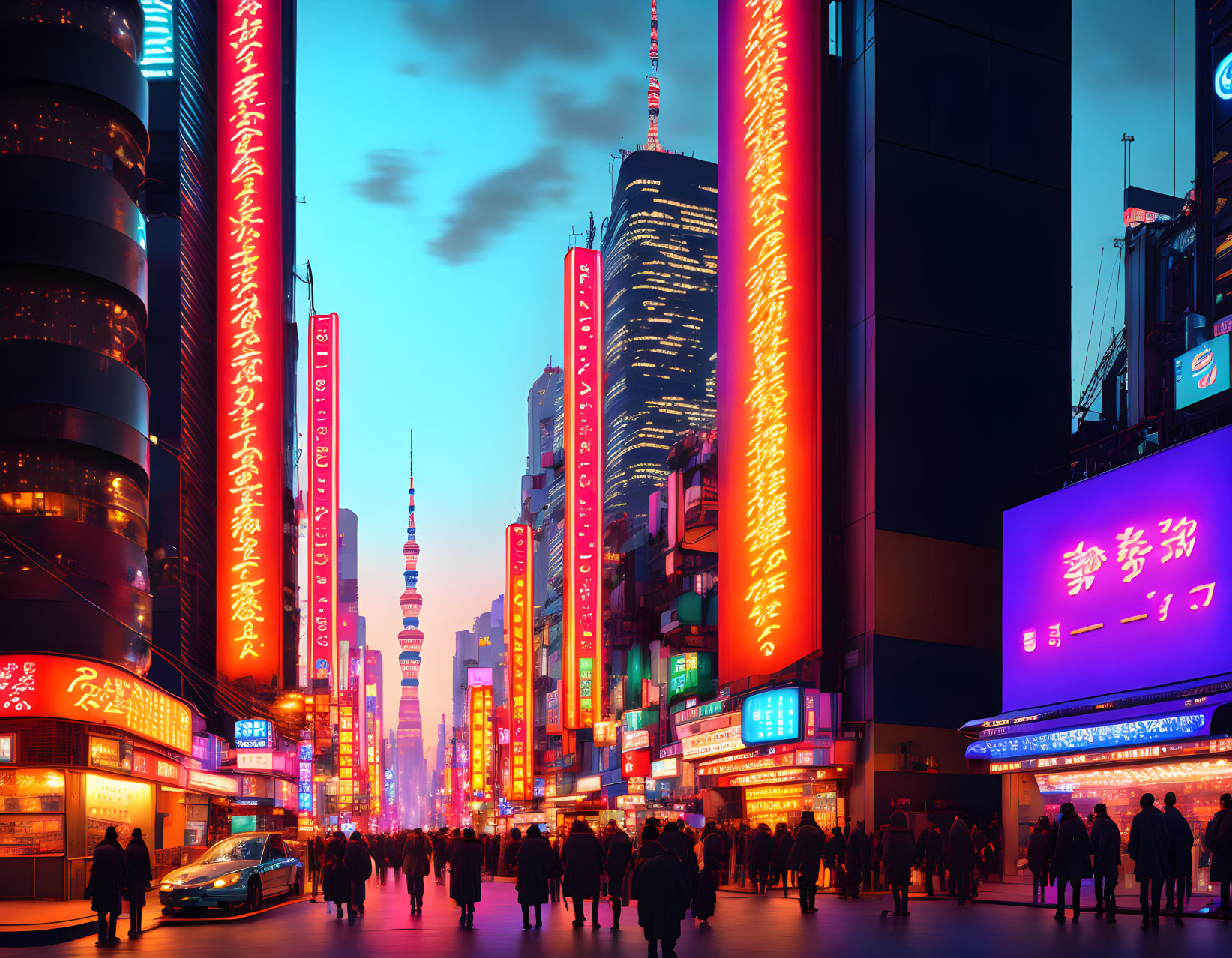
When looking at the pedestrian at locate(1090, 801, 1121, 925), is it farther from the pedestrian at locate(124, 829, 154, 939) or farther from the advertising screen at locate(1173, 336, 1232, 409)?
the pedestrian at locate(124, 829, 154, 939)

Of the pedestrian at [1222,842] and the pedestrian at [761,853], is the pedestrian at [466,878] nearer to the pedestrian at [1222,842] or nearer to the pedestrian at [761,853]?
the pedestrian at [761,853]

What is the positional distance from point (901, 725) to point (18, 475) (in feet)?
70.7

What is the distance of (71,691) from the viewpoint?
27094 millimetres

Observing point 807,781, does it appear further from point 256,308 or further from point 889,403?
point 256,308

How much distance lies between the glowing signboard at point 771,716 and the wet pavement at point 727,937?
Answer: 33.6ft

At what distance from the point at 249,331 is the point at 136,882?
24700 mm

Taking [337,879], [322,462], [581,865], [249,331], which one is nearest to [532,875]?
[581,865]

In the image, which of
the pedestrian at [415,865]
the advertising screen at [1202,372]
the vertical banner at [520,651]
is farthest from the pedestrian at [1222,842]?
the vertical banner at [520,651]

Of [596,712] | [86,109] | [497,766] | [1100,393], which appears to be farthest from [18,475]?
[497,766]

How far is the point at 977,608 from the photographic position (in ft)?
119

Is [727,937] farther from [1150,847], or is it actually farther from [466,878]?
[1150,847]

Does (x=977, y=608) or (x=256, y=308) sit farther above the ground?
(x=256, y=308)

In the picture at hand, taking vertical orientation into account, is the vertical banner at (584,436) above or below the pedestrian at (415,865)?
above

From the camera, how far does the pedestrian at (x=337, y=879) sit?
2467cm
